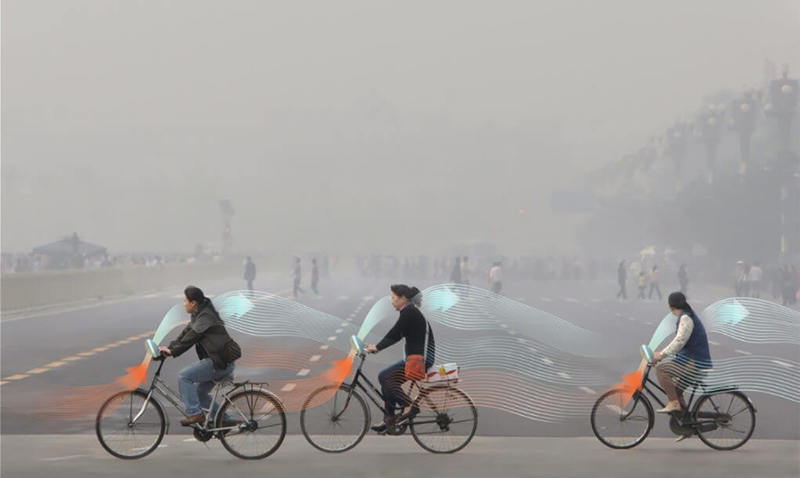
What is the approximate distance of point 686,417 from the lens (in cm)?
1253

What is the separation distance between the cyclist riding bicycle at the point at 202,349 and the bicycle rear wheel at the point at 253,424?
0.54ft

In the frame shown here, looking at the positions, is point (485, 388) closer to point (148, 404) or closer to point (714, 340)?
point (148, 404)

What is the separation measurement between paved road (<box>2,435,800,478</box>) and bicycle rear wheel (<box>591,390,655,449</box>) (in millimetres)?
128

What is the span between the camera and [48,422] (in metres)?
15.9

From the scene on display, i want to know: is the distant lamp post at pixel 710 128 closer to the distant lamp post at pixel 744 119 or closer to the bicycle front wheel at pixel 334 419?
the distant lamp post at pixel 744 119

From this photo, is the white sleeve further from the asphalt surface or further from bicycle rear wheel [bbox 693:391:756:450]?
the asphalt surface

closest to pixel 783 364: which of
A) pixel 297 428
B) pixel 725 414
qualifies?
pixel 297 428

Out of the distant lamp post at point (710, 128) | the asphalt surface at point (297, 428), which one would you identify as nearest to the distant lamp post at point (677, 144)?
the distant lamp post at point (710, 128)

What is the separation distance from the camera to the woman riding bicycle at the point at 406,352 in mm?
12055

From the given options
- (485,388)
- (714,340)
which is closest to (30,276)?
(714,340)

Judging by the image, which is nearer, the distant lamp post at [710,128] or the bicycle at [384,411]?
the bicycle at [384,411]

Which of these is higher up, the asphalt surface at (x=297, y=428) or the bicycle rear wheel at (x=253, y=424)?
the bicycle rear wheel at (x=253, y=424)

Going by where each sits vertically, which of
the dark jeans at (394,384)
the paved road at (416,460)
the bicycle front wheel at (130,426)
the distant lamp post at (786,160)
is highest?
the distant lamp post at (786,160)

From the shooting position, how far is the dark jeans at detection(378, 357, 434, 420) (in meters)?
12.1
